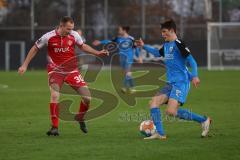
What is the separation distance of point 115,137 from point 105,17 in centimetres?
3523

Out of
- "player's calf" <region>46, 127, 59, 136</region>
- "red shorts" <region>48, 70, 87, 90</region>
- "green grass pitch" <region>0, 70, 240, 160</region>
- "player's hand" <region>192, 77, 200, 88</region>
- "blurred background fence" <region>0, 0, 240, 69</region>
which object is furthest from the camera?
"blurred background fence" <region>0, 0, 240, 69</region>

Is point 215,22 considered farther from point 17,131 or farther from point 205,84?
point 17,131

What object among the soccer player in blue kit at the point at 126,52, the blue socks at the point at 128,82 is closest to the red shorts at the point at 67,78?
the soccer player in blue kit at the point at 126,52

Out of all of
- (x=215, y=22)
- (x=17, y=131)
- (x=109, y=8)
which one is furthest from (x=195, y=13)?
(x=17, y=131)

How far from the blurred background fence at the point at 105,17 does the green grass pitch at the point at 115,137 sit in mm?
26752

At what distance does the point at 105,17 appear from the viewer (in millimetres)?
46500

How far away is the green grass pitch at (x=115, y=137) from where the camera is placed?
31.6 ft

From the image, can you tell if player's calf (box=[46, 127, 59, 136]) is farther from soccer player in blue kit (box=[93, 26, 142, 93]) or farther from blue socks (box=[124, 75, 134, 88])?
blue socks (box=[124, 75, 134, 88])

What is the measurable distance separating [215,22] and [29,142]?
37.0 meters

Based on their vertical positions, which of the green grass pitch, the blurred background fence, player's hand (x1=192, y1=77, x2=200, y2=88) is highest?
the blurred background fence

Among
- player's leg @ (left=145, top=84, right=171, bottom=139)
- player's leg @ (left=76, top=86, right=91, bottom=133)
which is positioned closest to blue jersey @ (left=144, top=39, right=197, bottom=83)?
player's leg @ (left=145, top=84, right=171, bottom=139)

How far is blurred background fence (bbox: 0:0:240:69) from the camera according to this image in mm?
45688

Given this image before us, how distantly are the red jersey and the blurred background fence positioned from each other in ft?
106

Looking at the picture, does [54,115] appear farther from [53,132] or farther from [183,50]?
[183,50]
